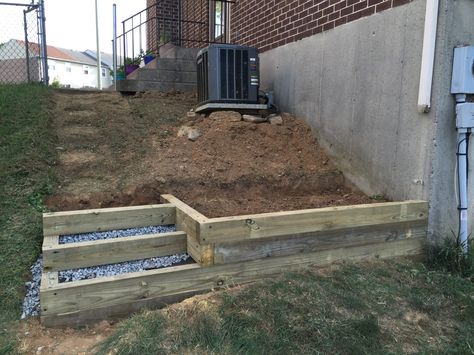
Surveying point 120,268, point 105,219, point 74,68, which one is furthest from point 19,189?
point 74,68

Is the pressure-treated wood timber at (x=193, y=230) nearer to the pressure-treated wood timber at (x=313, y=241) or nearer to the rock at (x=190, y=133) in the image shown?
the pressure-treated wood timber at (x=313, y=241)

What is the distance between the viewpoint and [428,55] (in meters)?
3.58

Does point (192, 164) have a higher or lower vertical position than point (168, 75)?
lower

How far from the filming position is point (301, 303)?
2.79 meters

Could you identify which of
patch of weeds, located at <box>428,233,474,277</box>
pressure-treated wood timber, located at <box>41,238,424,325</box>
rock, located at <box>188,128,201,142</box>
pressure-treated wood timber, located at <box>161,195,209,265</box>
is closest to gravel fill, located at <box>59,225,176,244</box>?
pressure-treated wood timber, located at <box>161,195,209,265</box>

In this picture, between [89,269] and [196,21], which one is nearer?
[89,269]

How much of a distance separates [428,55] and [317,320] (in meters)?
2.41

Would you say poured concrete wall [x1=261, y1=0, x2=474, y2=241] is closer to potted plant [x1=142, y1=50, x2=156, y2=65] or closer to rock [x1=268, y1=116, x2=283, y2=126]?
rock [x1=268, y1=116, x2=283, y2=126]

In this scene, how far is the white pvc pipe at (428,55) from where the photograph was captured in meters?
3.54

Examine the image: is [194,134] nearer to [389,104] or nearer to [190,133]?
[190,133]

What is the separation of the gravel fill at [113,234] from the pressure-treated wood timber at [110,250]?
0.33m

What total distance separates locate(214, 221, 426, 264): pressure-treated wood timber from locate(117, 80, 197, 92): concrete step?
5.47 m

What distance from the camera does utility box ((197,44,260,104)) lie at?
5770 millimetres

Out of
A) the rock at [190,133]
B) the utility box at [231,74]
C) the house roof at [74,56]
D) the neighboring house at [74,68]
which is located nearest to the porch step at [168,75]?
the utility box at [231,74]
